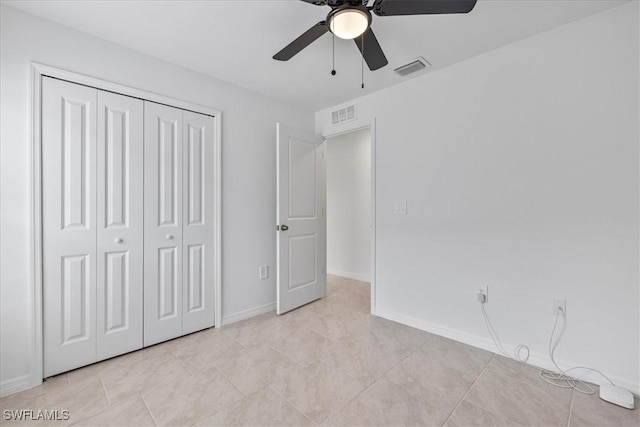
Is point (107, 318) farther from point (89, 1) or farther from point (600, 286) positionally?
point (600, 286)

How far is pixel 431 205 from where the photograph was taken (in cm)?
262

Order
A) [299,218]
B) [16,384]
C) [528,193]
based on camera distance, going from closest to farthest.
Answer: [16,384], [528,193], [299,218]

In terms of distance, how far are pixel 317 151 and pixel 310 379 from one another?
244 centimetres

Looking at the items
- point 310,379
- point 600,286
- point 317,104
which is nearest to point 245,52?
point 317,104

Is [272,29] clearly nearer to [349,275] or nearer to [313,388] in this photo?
[313,388]

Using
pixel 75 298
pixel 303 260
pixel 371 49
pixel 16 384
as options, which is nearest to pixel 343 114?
pixel 371 49

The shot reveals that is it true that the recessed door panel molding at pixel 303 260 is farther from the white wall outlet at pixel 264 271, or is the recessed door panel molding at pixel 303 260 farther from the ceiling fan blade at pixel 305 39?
the ceiling fan blade at pixel 305 39

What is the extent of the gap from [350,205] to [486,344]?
2.87m

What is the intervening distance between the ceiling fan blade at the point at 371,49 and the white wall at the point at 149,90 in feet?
5.06

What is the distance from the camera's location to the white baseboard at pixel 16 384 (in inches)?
68.1

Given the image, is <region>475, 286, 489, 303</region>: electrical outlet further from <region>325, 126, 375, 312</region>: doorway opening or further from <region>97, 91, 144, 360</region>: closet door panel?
<region>97, 91, 144, 360</region>: closet door panel

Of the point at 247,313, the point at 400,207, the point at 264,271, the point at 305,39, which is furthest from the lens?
the point at 264,271

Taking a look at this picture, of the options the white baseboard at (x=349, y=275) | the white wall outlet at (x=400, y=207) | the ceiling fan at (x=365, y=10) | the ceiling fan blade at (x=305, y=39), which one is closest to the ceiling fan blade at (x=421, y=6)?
the ceiling fan at (x=365, y=10)

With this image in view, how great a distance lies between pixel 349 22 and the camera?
1433 millimetres
